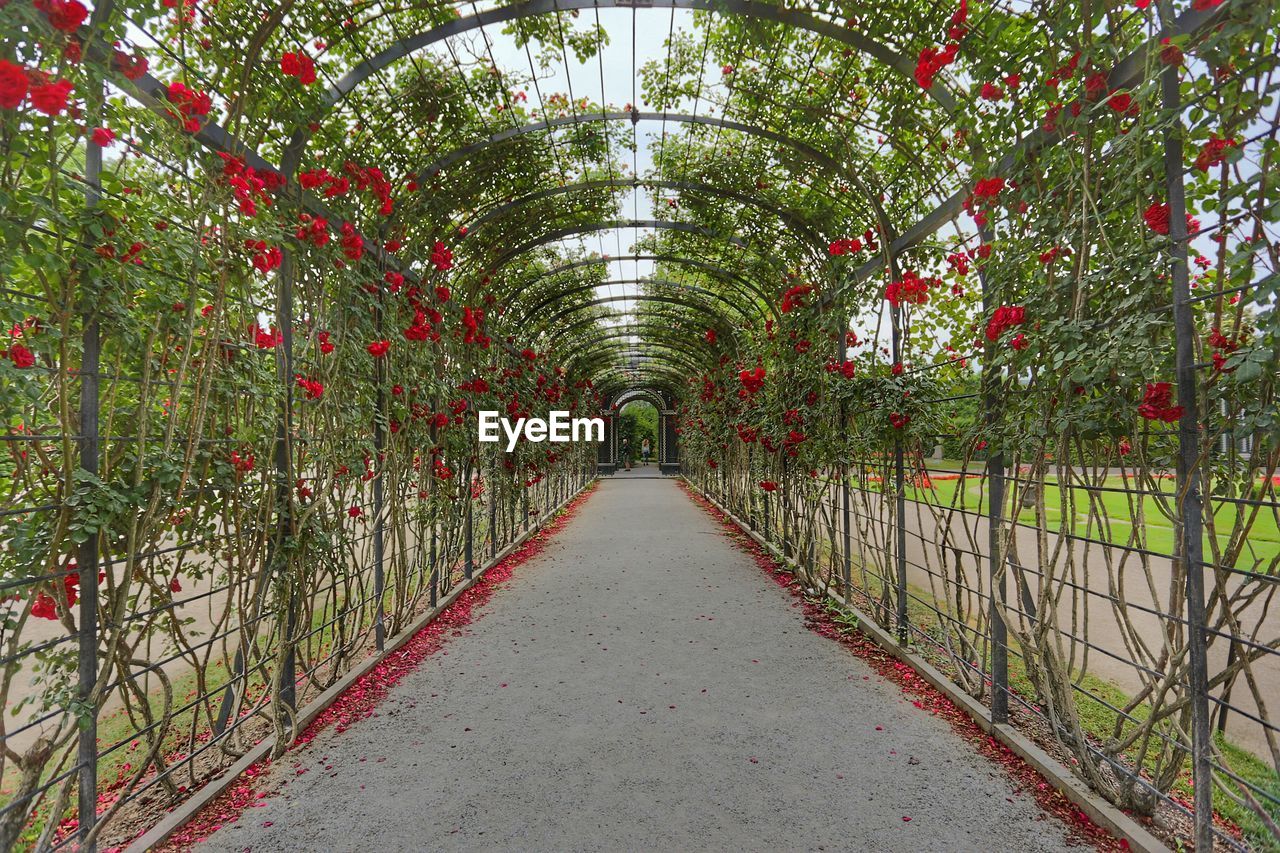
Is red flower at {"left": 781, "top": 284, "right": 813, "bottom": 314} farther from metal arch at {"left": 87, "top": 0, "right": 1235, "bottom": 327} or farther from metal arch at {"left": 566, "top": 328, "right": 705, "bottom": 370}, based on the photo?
metal arch at {"left": 566, "top": 328, "right": 705, "bottom": 370}

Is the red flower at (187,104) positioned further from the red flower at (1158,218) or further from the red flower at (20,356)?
the red flower at (1158,218)

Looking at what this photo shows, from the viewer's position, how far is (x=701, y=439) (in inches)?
495

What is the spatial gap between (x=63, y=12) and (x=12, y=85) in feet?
0.92

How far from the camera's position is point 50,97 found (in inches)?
54.5

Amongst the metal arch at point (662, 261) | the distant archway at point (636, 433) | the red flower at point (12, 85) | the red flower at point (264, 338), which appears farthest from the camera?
the distant archway at point (636, 433)

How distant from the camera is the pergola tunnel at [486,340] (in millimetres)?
1596

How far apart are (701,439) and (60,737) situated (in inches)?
443

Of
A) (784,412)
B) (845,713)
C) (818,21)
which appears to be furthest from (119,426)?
(784,412)

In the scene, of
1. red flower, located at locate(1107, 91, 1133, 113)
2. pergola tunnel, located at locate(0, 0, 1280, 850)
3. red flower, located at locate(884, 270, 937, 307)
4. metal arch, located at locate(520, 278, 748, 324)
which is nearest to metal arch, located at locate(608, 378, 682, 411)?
metal arch, located at locate(520, 278, 748, 324)

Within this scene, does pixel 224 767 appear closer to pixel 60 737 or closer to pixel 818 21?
pixel 60 737

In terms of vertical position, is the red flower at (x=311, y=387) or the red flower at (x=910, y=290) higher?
the red flower at (x=910, y=290)

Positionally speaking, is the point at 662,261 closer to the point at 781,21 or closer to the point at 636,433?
the point at 781,21

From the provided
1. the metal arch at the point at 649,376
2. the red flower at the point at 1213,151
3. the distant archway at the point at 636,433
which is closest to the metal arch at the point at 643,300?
the metal arch at the point at 649,376

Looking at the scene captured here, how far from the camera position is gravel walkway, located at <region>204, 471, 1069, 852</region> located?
1903 millimetres
